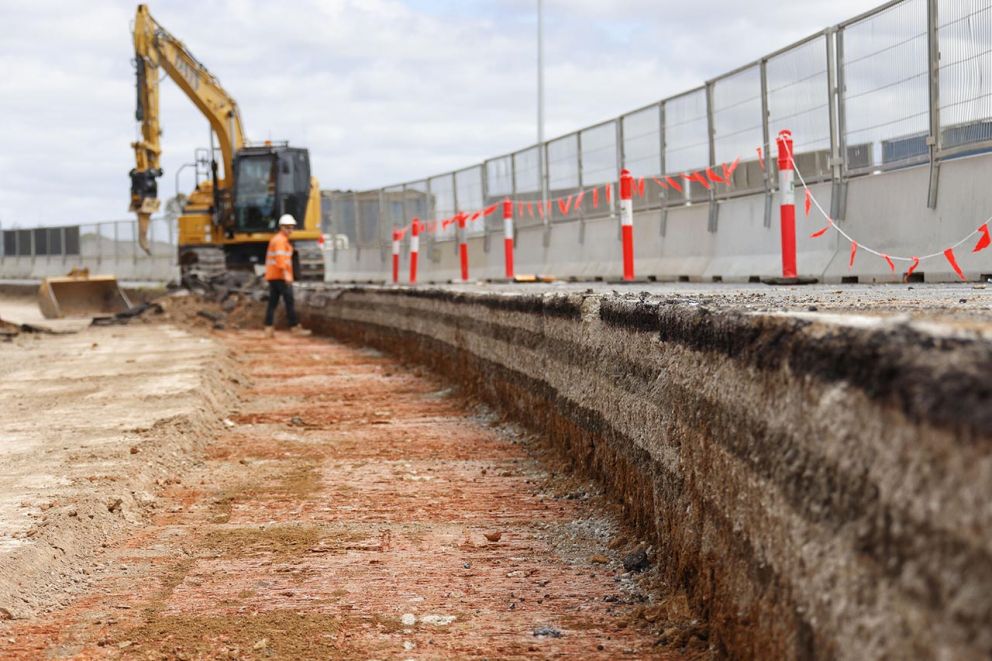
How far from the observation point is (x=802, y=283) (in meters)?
12.7

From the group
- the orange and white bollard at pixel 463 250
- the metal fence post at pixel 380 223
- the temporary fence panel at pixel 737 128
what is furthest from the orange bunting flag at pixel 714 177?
the metal fence post at pixel 380 223

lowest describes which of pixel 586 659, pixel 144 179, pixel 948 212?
pixel 586 659

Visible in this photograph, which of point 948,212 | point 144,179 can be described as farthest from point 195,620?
point 144,179

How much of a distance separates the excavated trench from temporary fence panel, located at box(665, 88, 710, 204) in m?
12.3

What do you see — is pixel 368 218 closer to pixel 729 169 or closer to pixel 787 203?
pixel 729 169

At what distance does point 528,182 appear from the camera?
27.6m

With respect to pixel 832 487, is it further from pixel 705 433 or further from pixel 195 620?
pixel 195 620

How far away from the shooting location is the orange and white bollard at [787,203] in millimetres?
12594

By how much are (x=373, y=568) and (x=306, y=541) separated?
582 mm

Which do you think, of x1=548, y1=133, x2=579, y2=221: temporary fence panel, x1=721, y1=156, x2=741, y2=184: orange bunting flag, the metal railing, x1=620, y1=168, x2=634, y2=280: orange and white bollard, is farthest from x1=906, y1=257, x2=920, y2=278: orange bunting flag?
x1=548, y1=133, x2=579, y2=221: temporary fence panel

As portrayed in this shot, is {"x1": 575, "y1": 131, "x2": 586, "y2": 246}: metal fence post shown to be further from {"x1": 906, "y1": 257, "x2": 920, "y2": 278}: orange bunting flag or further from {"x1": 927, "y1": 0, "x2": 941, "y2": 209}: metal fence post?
{"x1": 927, "y1": 0, "x2": 941, "y2": 209}: metal fence post

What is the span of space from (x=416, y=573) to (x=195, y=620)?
38.0 inches

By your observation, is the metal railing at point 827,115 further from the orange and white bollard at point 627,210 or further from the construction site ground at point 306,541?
the construction site ground at point 306,541

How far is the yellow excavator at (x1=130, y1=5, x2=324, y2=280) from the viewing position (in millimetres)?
28641
